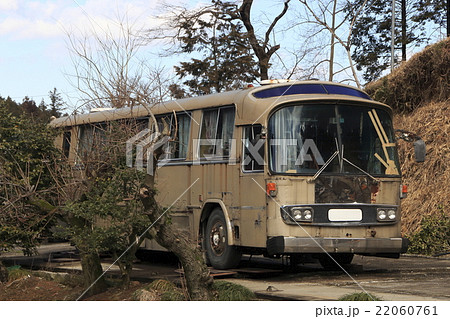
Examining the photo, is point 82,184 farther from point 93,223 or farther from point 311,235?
point 311,235

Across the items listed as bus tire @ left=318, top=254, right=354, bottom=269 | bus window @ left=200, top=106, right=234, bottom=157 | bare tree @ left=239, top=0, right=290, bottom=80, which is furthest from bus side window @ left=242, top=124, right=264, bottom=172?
bare tree @ left=239, top=0, right=290, bottom=80

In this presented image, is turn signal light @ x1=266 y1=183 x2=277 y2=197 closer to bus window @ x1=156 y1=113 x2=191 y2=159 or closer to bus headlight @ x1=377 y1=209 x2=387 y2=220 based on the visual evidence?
bus headlight @ x1=377 y1=209 x2=387 y2=220

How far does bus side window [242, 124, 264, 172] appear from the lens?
13859 millimetres

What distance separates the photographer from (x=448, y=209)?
1942 cm

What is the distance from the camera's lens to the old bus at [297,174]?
13539mm

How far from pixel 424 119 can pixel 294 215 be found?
1070cm

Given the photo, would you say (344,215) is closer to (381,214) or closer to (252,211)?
Result: (381,214)

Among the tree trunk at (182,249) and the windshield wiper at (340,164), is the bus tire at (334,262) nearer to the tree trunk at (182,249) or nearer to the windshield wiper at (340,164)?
the windshield wiper at (340,164)

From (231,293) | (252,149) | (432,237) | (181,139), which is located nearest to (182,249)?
(231,293)

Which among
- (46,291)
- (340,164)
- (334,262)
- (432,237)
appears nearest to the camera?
(46,291)

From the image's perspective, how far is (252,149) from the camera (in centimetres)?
1414

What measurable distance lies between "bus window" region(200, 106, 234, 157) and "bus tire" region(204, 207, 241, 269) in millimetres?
1089

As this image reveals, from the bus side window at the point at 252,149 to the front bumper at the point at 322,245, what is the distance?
1.29 m

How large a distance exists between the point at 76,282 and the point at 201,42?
24356 millimetres
